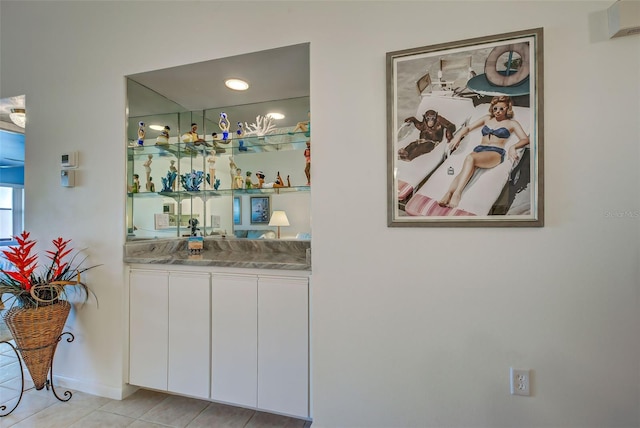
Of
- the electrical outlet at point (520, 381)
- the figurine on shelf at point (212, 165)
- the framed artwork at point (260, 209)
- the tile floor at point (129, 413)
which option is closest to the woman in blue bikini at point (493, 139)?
the electrical outlet at point (520, 381)

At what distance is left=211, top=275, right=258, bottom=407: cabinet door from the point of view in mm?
1729

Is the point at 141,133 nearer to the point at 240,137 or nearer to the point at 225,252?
the point at 240,137

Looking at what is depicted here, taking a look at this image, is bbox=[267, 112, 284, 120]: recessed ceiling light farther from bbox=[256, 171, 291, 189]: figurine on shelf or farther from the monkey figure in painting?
the monkey figure in painting

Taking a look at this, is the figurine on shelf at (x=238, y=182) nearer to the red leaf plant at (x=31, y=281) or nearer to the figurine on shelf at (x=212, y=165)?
the figurine on shelf at (x=212, y=165)

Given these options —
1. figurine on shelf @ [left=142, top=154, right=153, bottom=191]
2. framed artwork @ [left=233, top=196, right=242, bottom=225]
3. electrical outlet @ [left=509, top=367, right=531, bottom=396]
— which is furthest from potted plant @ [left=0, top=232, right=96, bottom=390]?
electrical outlet @ [left=509, top=367, right=531, bottom=396]

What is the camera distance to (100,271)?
205 centimetres

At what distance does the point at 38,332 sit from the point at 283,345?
1.53 metres

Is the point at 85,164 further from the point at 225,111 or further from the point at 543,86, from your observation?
the point at 543,86

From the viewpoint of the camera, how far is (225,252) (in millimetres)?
2375

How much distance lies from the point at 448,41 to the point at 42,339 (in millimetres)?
2853

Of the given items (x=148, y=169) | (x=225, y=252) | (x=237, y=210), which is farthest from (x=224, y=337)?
(x=148, y=169)

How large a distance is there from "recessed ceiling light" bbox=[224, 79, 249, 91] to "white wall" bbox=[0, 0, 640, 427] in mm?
317

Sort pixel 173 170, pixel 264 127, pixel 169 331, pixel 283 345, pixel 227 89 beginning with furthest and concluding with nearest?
pixel 173 170 → pixel 227 89 → pixel 264 127 → pixel 169 331 → pixel 283 345

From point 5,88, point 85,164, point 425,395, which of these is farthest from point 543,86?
point 5,88
